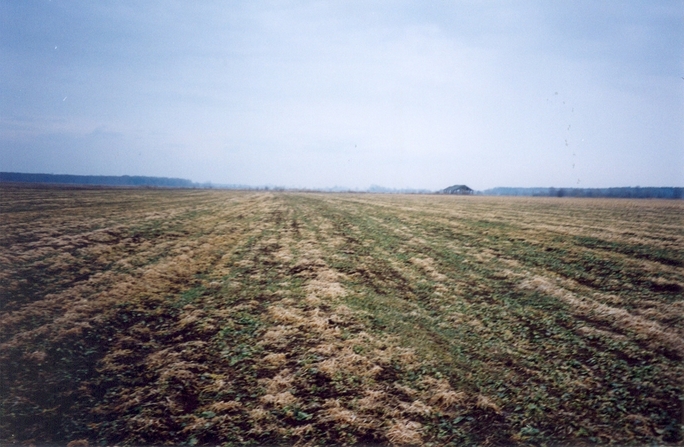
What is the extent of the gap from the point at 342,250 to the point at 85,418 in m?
15.6

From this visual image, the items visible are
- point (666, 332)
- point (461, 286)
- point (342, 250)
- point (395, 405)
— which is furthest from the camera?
point (342, 250)

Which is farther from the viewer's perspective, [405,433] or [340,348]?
[340,348]

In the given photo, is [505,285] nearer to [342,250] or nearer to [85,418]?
[342,250]

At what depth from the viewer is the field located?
6.17 m

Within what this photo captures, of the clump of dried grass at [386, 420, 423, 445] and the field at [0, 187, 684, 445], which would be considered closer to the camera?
the clump of dried grass at [386, 420, 423, 445]

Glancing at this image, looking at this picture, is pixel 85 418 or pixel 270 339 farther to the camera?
pixel 270 339

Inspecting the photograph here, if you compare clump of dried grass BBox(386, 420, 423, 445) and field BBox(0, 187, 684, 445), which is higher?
field BBox(0, 187, 684, 445)

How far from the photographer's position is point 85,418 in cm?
630

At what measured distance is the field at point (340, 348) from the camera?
20.2 ft

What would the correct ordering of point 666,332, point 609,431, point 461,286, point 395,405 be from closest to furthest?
point 609,431
point 395,405
point 666,332
point 461,286

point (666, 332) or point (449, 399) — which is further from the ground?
point (666, 332)

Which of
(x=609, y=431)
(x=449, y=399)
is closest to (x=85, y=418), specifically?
(x=449, y=399)

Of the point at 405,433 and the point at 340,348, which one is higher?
the point at 340,348

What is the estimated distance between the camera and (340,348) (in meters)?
8.88
